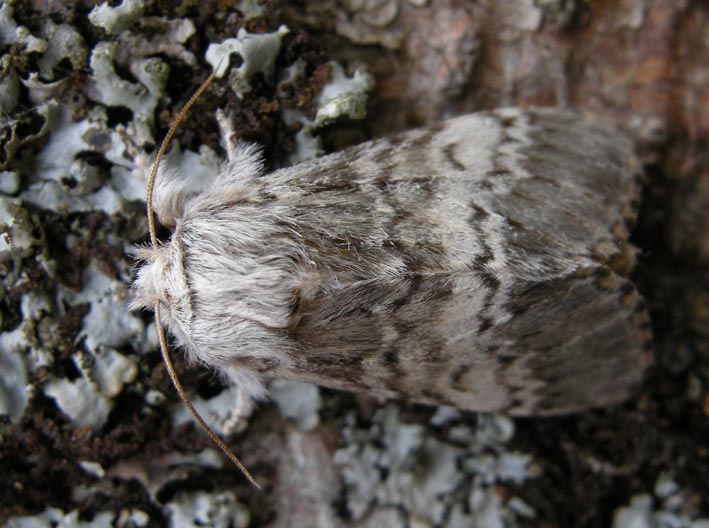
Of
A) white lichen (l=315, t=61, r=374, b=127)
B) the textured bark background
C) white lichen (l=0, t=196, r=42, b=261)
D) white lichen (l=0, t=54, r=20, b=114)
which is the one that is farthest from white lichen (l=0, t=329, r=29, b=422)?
white lichen (l=315, t=61, r=374, b=127)

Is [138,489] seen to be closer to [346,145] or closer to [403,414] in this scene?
[403,414]

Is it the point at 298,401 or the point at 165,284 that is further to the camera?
the point at 298,401

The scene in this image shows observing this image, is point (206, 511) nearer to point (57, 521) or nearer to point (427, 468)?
point (57, 521)

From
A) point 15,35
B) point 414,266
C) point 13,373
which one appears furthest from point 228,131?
point 13,373

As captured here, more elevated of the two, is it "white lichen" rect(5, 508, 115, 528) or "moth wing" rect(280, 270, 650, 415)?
"moth wing" rect(280, 270, 650, 415)

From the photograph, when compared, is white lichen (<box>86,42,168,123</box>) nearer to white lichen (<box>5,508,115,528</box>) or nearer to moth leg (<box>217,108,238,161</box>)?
moth leg (<box>217,108,238,161</box>)
